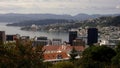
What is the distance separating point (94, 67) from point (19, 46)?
11509 millimetres

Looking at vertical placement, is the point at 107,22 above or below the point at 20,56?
below

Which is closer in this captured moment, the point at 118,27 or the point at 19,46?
the point at 19,46

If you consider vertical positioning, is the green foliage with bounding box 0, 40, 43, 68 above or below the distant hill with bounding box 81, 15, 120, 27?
above

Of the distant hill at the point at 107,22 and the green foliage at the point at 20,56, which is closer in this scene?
the green foliage at the point at 20,56

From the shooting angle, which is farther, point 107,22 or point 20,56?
point 107,22

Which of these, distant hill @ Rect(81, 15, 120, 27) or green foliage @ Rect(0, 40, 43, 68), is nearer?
green foliage @ Rect(0, 40, 43, 68)

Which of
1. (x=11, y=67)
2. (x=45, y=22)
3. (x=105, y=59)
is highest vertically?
(x=11, y=67)

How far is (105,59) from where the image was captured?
23031 millimetres

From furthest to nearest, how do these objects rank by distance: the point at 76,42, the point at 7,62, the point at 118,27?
the point at 118,27 → the point at 76,42 → the point at 7,62

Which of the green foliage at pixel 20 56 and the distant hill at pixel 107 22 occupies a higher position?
the green foliage at pixel 20 56

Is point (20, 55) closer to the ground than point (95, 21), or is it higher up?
higher up

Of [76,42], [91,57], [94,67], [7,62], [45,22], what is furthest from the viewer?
[45,22]

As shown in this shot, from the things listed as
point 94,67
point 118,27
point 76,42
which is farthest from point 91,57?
point 118,27

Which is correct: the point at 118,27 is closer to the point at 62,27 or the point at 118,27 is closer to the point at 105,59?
the point at 62,27
